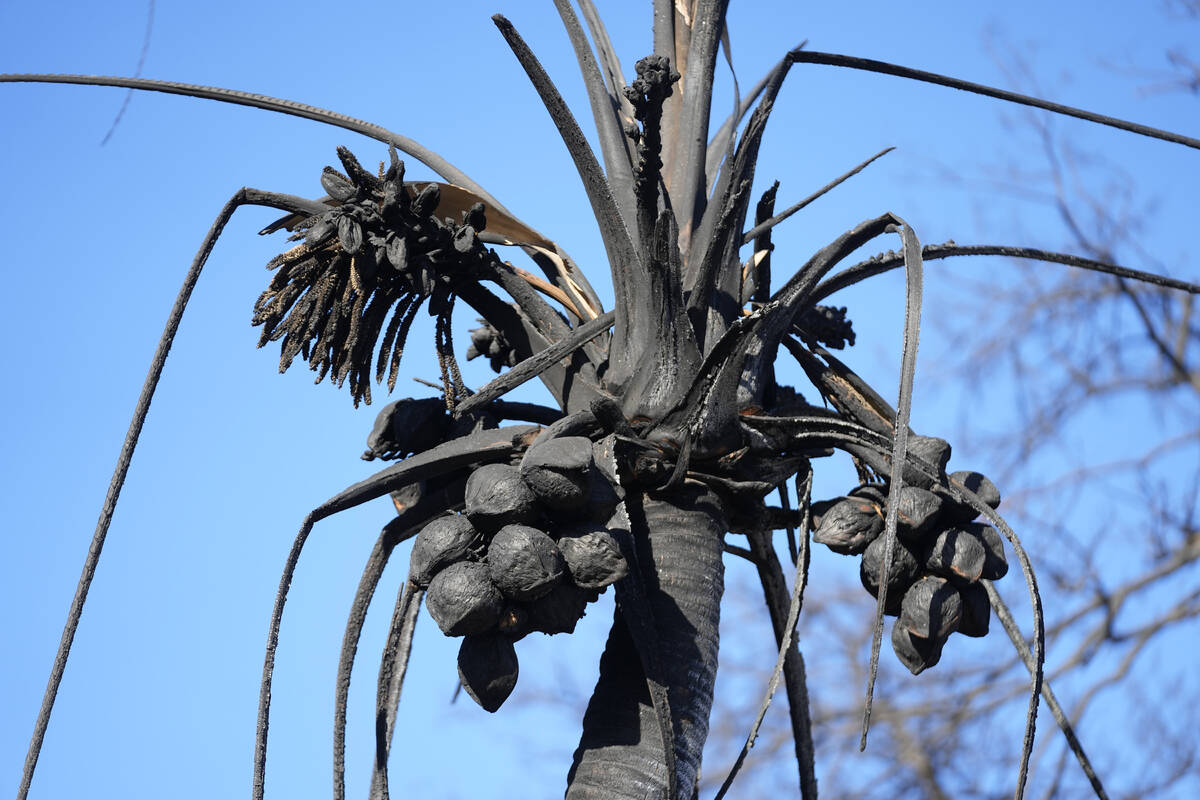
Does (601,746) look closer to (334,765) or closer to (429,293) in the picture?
(334,765)

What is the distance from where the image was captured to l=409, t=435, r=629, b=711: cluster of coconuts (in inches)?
85.5

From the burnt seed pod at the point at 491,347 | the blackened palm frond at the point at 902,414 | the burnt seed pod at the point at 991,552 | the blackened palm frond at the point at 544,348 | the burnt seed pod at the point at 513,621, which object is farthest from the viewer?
the burnt seed pod at the point at 491,347

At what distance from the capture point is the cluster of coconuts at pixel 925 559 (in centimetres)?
246

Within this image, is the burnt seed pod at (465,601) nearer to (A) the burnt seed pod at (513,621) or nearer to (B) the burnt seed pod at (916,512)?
(A) the burnt seed pod at (513,621)

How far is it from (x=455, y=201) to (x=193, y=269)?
601mm

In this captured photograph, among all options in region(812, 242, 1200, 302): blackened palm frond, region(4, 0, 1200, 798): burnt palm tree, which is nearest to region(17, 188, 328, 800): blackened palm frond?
region(4, 0, 1200, 798): burnt palm tree

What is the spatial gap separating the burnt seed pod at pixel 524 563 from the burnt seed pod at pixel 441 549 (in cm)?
7

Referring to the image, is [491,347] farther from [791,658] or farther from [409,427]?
[791,658]

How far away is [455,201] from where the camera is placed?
9.33 feet

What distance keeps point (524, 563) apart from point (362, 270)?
70 centimetres

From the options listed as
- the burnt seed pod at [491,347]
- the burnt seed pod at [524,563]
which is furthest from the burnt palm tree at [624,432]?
the burnt seed pod at [491,347]

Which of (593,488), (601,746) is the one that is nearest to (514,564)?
(593,488)

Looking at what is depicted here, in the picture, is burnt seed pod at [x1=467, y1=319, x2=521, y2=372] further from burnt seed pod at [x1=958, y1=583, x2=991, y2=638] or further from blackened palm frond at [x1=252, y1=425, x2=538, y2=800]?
burnt seed pod at [x1=958, y1=583, x2=991, y2=638]

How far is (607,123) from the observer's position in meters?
2.83
